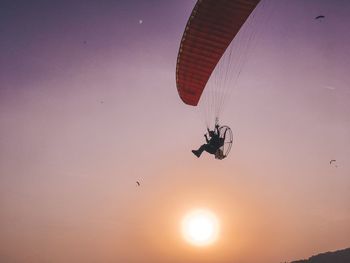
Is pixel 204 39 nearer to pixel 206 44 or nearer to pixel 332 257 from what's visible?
pixel 206 44

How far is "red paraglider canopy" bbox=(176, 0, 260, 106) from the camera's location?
14.1 metres

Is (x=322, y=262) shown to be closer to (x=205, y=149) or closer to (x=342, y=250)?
(x=342, y=250)

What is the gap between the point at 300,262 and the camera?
7719cm

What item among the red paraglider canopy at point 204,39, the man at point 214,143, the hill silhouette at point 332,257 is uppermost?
the red paraglider canopy at point 204,39

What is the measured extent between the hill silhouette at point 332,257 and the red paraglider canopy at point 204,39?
72.2m

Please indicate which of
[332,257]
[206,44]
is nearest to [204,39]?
[206,44]

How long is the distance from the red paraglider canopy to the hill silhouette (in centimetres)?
7222

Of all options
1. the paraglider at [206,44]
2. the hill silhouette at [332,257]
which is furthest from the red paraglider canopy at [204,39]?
the hill silhouette at [332,257]

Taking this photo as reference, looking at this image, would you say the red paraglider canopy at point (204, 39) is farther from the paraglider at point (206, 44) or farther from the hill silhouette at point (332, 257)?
the hill silhouette at point (332, 257)

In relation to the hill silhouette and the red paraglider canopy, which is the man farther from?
the hill silhouette

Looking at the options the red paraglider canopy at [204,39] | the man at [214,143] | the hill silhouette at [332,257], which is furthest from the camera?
the hill silhouette at [332,257]

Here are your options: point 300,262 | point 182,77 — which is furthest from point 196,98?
point 300,262

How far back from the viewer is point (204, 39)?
15.6 metres

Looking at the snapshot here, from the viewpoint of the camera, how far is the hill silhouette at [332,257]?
78.1 meters
